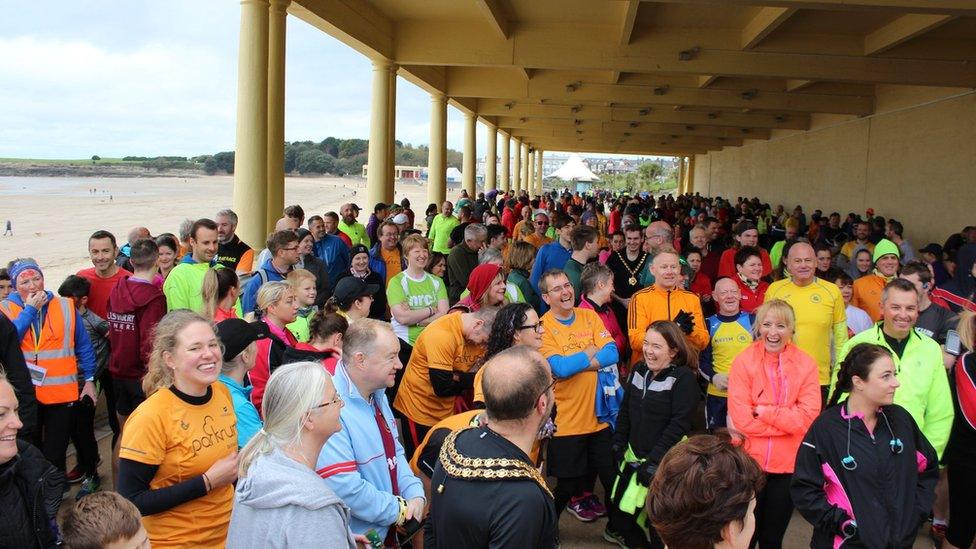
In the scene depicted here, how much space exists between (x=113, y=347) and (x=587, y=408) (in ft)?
10.1

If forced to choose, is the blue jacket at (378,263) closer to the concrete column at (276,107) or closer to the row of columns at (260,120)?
the row of columns at (260,120)

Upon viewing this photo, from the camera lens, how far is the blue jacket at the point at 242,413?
3.10 meters

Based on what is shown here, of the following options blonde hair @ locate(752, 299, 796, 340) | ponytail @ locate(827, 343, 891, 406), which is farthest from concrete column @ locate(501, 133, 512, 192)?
ponytail @ locate(827, 343, 891, 406)

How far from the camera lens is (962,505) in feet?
12.6

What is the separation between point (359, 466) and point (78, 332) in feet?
9.41

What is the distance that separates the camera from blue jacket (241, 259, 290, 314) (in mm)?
5543

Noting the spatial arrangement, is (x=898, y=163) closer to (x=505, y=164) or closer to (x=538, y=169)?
(x=505, y=164)

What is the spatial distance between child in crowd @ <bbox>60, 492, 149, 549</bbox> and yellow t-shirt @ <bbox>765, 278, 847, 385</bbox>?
13.5ft

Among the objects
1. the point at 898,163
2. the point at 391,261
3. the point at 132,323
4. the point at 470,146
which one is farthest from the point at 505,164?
Result: the point at 132,323

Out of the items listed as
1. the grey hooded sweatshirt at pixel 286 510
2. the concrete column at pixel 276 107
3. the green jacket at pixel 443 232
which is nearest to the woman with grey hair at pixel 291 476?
the grey hooded sweatshirt at pixel 286 510

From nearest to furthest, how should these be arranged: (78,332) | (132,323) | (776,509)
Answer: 1. (776,509)
2. (132,323)
3. (78,332)

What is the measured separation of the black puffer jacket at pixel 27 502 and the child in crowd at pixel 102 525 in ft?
1.05

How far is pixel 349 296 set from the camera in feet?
14.9

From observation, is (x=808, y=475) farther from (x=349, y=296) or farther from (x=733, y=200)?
(x=733, y=200)
